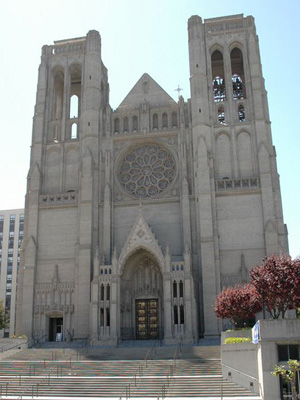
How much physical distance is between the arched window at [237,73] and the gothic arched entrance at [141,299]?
733 inches

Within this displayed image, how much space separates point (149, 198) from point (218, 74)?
54.8ft

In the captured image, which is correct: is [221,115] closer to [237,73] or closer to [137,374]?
[237,73]

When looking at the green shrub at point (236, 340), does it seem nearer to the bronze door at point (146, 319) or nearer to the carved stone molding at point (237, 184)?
the bronze door at point (146, 319)

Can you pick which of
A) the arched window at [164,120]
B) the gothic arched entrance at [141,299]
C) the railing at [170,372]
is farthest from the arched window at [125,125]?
the railing at [170,372]

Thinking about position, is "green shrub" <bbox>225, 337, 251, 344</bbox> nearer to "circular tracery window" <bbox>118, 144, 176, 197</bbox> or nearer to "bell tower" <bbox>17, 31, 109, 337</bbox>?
"bell tower" <bbox>17, 31, 109, 337</bbox>

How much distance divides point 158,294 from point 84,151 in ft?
48.6

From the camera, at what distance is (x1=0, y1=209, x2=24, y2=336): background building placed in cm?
8125

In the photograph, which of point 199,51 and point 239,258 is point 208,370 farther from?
point 199,51

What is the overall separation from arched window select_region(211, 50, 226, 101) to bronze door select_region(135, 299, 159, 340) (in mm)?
21119

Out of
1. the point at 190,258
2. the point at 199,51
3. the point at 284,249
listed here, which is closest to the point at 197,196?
the point at 190,258

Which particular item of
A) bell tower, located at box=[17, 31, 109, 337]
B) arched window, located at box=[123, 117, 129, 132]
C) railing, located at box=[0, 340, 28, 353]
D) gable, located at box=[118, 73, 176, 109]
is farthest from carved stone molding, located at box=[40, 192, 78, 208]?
railing, located at box=[0, 340, 28, 353]

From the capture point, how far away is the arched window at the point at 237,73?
47406mm

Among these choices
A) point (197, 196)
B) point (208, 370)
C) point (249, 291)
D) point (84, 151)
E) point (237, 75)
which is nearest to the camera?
point (208, 370)

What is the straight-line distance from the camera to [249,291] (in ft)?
96.9
